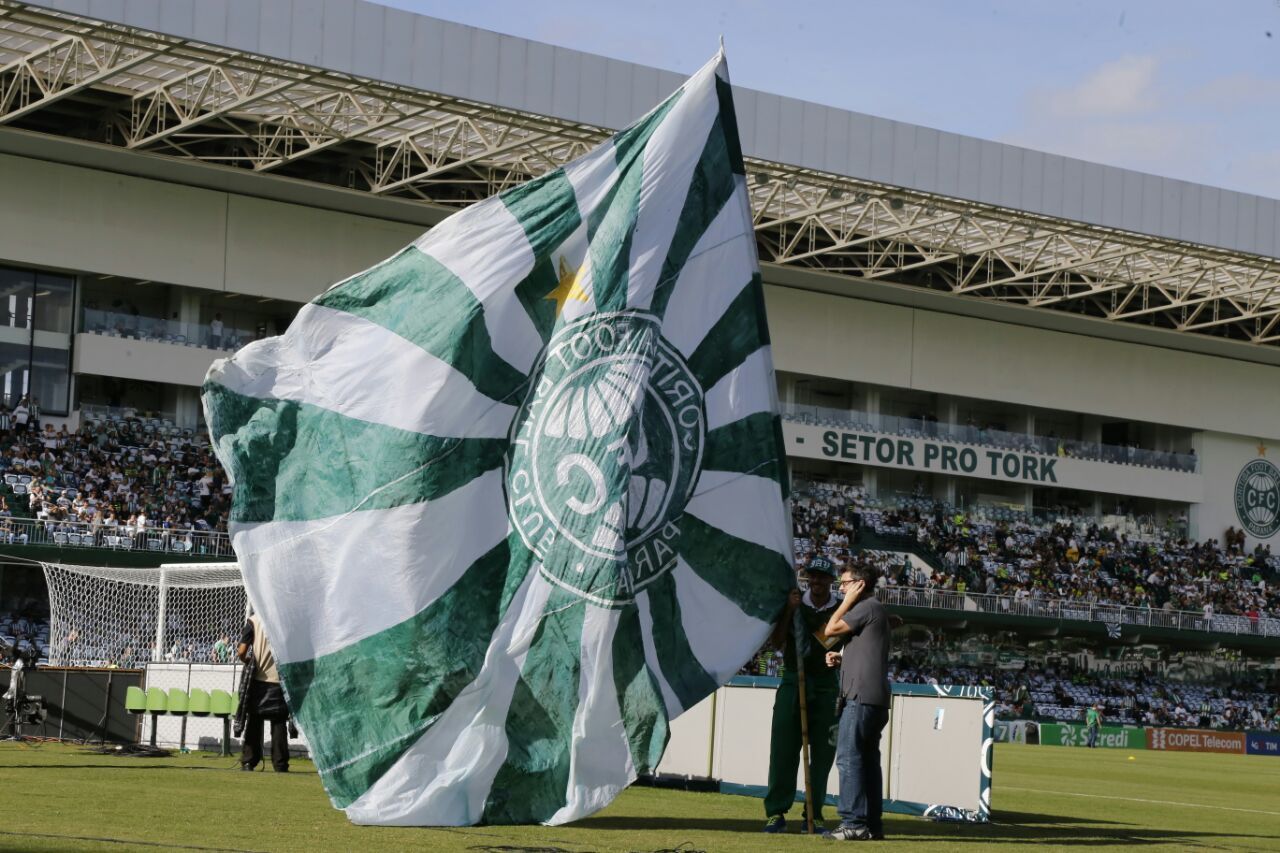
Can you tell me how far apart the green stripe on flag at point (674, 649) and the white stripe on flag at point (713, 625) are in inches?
1.4

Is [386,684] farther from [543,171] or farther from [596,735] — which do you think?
[543,171]

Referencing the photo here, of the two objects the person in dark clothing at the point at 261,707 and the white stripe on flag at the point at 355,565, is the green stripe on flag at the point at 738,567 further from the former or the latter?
the person in dark clothing at the point at 261,707

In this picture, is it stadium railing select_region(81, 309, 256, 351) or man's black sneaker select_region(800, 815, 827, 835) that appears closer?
man's black sneaker select_region(800, 815, 827, 835)

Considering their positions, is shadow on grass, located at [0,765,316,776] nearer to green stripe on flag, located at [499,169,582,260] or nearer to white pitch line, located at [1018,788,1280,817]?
green stripe on flag, located at [499,169,582,260]

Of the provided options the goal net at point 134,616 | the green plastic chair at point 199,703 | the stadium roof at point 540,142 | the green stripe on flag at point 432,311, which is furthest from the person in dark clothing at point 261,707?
the stadium roof at point 540,142

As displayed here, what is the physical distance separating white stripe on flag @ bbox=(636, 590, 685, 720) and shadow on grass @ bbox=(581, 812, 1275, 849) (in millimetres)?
797

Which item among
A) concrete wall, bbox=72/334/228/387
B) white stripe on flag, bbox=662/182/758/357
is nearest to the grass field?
white stripe on flag, bbox=662/182/758/357

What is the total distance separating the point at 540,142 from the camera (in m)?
38.6

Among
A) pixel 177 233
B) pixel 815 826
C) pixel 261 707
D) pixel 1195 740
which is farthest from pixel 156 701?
pixel 1195 740

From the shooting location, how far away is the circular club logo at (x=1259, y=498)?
5822 centimetres

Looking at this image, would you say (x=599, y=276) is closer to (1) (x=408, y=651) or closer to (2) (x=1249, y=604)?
(1) (x=408, y=651)

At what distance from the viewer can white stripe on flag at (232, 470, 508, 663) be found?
895 cm

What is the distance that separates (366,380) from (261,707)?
210 inches

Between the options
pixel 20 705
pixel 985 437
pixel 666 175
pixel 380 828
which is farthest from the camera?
pixel 985 437
